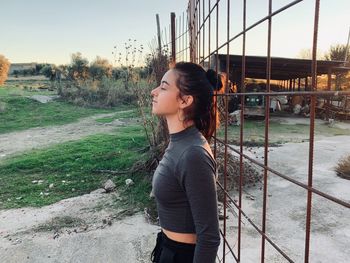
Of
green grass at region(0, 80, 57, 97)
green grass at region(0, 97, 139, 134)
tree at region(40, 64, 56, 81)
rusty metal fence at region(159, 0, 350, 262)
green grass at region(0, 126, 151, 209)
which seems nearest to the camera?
rusty metal fence at region(159, 0, 350, 262)

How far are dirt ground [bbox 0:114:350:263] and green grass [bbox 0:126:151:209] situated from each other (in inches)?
13.6

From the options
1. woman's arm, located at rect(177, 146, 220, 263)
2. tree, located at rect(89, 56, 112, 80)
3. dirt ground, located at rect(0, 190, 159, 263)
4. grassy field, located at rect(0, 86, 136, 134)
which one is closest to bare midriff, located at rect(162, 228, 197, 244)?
woman's arm, located at rect(177, 146, 220, 263)

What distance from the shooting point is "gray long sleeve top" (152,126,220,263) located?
53.7 inches

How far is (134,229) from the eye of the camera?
398 cm

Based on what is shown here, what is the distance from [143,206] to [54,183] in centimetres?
208

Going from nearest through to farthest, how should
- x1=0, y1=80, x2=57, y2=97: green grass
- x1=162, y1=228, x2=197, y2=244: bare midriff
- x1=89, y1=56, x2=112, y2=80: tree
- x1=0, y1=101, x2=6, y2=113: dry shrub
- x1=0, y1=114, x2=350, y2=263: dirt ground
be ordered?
x1=162, y1=228, x2=197, y2=244: bare midriff < x1=0, y1=114, x2=350, y2=263: dirt ground < x1=0, y1=101, x2=6, y2=113: dry shrub < x1=0, y1=80, x2=57, y2=97: green grass < x1=89, y1=56, x2=112, y2=80: tree

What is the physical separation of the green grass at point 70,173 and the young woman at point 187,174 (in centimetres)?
312

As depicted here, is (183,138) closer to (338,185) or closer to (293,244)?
(293,244)

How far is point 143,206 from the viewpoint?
15.1 ft

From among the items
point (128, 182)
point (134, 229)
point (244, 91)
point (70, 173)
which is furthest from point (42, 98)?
point (244, 91)

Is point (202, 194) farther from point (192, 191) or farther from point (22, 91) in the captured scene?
point (22, 91)

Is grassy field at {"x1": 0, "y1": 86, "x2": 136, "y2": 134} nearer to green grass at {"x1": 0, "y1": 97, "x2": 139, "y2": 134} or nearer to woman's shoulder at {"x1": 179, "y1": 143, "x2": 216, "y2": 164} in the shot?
green grass at {"x1": 0, "y1": 97, "x2": 139, "y2": 134}

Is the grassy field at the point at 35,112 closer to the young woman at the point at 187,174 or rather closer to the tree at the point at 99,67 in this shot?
the tree at the point at 99,67

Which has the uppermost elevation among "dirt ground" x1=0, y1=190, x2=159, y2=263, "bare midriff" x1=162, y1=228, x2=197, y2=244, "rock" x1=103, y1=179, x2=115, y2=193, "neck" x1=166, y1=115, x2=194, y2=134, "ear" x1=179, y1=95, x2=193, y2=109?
"ear" x1=179, y1=95, x2=193, y2=109
